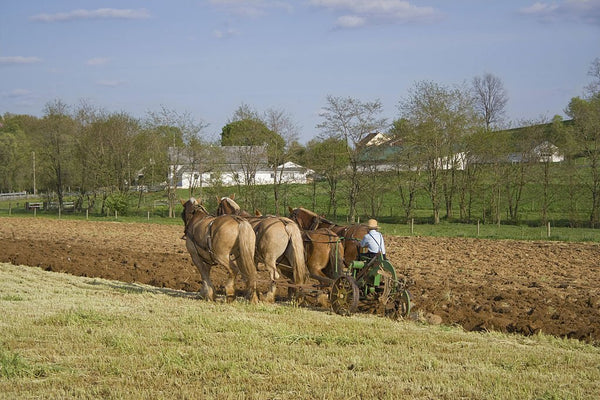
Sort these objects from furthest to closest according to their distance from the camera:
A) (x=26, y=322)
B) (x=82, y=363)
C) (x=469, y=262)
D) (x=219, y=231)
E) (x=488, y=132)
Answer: (x=488, y=132)
(x=469, y=262)
(x=219, y=231)
(x=26, y=322)
(x=82, y=363)

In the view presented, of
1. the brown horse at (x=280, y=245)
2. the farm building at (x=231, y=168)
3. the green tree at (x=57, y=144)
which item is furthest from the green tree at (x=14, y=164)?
the brown horse at (x=280, y=245)

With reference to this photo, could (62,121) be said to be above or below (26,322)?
above

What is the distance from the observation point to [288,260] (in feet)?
39.6

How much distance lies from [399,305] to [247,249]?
286 cm

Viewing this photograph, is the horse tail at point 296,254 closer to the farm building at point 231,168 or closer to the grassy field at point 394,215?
the grassy field at point 394,215

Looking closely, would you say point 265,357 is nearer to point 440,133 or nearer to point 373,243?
point 373,243

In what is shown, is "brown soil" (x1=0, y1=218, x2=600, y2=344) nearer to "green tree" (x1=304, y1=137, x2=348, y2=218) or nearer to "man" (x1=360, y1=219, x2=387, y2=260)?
"man" (x1=360, y1=219, x2=387, y2=260)

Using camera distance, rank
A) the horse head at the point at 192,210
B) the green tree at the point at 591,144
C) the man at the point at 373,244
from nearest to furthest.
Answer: the man at the point at 373,244, the horse head at the point at 192,210, the green tree at the point at 591,144

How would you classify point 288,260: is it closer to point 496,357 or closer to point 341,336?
point 341,336

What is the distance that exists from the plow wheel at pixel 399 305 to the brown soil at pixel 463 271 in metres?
0.32

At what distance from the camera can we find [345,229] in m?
12.6

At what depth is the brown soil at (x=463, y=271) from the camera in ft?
34.7

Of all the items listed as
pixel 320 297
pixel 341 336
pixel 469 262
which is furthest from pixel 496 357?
pixel 469 262

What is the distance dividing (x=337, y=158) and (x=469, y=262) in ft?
72.0
